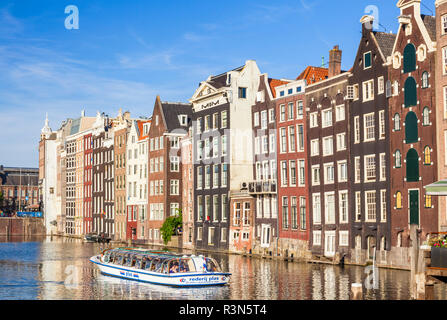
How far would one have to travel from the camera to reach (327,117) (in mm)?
71938

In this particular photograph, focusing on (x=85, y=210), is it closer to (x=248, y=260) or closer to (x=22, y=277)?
(x=248, y=260)

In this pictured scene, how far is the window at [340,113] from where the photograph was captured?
69375 millimetres

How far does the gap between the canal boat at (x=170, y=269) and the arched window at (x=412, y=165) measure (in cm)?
→ 1888

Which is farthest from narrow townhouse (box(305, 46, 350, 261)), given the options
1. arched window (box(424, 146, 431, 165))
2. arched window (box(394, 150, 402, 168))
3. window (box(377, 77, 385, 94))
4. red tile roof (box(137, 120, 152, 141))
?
red tile roof (box(137, 120, 152, 141))

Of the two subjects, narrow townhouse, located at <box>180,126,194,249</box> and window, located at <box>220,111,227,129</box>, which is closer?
window, located at <box>220,111,227,129</box>

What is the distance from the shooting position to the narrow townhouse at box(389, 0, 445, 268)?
191ft

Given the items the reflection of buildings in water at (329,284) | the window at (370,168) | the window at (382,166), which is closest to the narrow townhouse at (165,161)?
the window at (370,168)

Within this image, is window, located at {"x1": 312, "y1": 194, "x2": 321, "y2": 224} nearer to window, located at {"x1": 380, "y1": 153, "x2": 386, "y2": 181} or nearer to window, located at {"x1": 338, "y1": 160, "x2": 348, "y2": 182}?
window, located at {"x1": 338, "y1": 160, "x2": 348, "y2": 182}

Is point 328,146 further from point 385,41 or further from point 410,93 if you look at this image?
point 410,93

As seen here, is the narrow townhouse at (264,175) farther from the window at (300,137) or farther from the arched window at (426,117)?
the arched window at (426,117)

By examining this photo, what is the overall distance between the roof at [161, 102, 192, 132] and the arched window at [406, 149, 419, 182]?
52.6 metres
